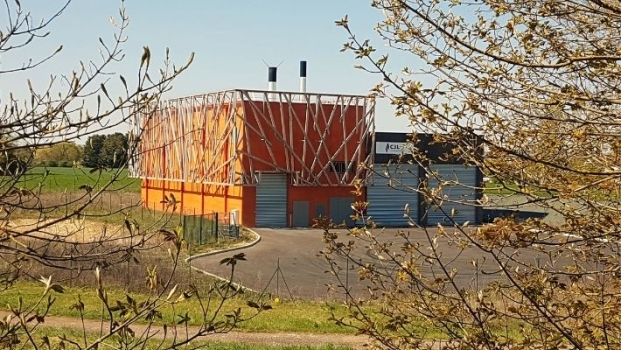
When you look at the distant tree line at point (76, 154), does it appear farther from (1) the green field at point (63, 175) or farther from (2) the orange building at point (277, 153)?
(2) the orange building at point (277, 153)

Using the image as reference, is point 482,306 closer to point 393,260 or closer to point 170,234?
point 393,260

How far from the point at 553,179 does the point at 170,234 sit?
2283 mm

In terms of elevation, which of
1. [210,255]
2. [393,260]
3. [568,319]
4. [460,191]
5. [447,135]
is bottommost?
[210,255]

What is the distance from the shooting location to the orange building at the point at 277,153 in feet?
143

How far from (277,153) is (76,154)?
40461 millimetres

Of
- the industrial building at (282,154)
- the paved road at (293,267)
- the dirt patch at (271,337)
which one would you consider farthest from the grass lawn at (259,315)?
the industrial building at (282,154)

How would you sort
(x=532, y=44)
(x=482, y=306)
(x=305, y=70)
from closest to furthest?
(x=482, y=306)
(x=532, y=44)
(x=305, y=70)

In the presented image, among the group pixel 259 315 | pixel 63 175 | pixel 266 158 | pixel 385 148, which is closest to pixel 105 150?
pixel 63 175

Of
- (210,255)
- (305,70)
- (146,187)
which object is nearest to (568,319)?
(210,255)

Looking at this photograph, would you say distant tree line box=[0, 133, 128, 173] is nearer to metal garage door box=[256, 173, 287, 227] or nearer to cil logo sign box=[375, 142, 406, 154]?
metal garage door box=[256, 173, 287, 227]

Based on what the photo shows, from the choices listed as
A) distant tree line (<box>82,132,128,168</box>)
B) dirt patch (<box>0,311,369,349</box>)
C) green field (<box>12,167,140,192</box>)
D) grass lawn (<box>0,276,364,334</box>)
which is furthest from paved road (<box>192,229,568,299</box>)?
distant tree line (<box>82,132,128,168</box>)

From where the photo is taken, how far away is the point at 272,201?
44.5 metres

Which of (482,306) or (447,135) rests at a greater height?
(447,135)

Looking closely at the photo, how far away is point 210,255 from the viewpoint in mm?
31312
